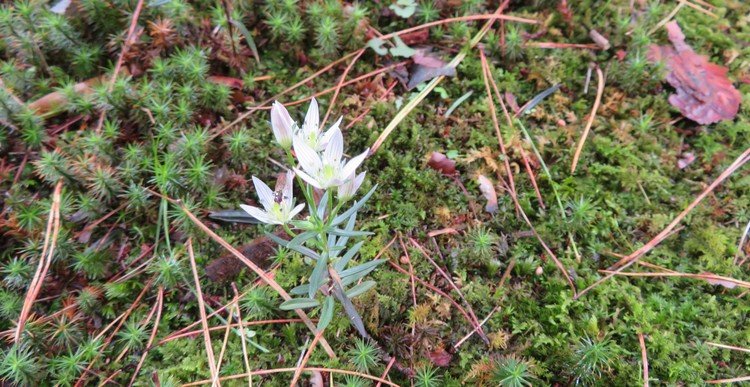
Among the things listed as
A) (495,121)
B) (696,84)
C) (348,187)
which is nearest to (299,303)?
(348,187)

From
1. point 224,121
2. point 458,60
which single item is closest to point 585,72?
point 458,60

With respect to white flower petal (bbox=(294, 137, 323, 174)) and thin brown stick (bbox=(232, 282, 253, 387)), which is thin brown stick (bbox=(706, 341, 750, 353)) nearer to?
white flower petal (bbox=(294, 137, 323, 174))

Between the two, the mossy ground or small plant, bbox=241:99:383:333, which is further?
the mossy ground

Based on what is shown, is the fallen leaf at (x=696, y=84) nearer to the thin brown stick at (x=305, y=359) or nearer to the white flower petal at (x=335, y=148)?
the white flower petal at (x=335, y=148)

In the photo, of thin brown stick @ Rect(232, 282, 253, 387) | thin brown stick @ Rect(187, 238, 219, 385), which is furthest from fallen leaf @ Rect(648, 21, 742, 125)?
thin brown stick @ Rect(187, 238, 219, 385)

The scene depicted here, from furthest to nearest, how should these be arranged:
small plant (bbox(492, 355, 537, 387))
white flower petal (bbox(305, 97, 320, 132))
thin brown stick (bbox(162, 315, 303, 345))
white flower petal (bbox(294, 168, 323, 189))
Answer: thin brown stick (bbox(162, 315, 303, 345)) → small plant (bbox(492, 355, 537, 387)) → white flower petal (bbox(305, 97, 320, 132)) → white flower petal (bbox(294, 168, 323, 189))
